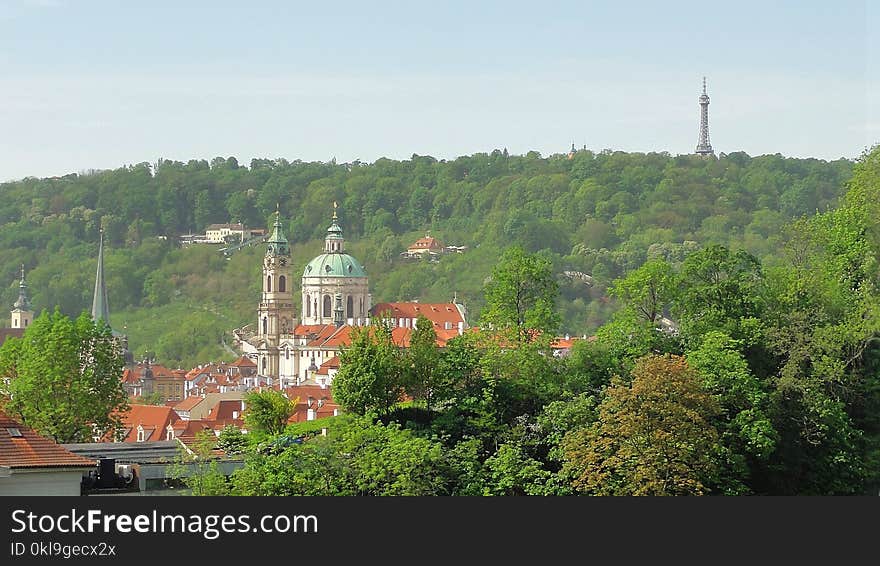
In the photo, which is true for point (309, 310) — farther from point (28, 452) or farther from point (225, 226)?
point (28, 452)

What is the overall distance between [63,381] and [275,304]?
63.7 m

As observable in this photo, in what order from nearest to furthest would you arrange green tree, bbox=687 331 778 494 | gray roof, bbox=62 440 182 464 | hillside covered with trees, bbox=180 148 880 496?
hillside covered with trees, bbox=180 148 880 496 → green tree, bbox=687 331 778 494 → gray roof, bbox=62 440 182 464

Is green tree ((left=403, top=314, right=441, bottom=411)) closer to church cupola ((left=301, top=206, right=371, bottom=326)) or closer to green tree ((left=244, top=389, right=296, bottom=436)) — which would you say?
green tree ((left=244, top=389, right=296, bottom=436))

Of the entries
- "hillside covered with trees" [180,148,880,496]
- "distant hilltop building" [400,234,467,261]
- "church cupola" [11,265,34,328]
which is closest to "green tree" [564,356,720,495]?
"hillside covered with trees" [180,148,880,496]

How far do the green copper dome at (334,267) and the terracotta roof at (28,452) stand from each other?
75411 millimetres

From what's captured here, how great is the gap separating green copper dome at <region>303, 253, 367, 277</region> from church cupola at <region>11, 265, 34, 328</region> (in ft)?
51.9

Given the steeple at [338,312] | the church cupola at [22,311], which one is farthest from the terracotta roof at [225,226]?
the steeple at [338,312]

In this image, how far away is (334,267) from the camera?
9625 centimetres

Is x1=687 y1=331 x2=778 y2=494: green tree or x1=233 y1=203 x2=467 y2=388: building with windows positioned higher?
x1=687 y1=331 x2=778 y2=494: green tree

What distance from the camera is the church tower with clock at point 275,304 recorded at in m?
92.8

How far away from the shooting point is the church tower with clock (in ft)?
304

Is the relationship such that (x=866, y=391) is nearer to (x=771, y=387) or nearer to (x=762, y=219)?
(x=771, y=387)

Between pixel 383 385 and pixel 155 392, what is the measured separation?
5629 cm

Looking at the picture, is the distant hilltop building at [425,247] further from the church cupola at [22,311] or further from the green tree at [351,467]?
the green tree at [351,467]
